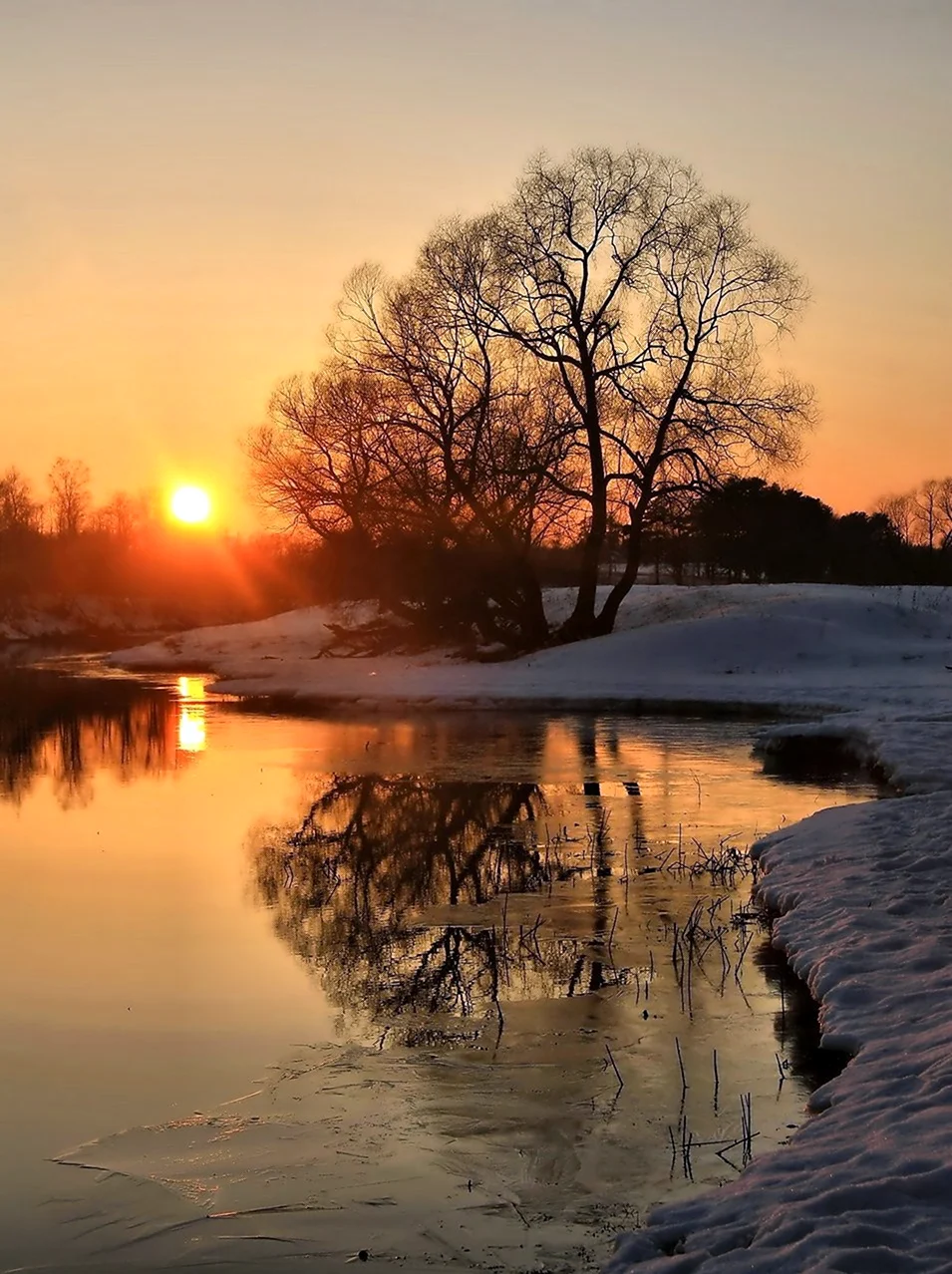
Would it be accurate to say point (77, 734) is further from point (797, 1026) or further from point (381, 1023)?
point (797, 1026)

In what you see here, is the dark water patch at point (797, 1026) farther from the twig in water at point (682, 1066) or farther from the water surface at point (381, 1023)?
the twig in water at point (682, 1066)

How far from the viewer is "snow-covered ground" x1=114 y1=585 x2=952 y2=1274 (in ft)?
16.7

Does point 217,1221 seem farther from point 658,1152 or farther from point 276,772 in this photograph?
point 276,772

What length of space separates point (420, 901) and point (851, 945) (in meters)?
3.82

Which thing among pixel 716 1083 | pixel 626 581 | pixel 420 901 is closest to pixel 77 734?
pixel 420 901

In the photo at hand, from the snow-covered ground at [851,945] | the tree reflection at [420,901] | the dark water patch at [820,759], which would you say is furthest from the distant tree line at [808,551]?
the tree reflection at [420,901]

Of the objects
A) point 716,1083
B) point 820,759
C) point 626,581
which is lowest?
point 716,1083

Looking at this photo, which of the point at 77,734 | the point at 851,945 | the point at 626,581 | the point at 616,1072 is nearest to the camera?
the point at 616,1072

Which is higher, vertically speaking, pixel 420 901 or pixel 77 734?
pixel 77 734

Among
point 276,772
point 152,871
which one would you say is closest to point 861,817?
point 152,871

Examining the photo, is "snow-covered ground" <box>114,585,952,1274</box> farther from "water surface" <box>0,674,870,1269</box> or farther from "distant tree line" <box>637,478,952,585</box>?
"distant tree line" <box>637,478,952,585</box>

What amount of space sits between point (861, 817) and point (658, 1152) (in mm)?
7350

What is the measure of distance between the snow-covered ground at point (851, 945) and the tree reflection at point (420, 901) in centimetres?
195

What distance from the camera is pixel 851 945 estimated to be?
9.12 metres
